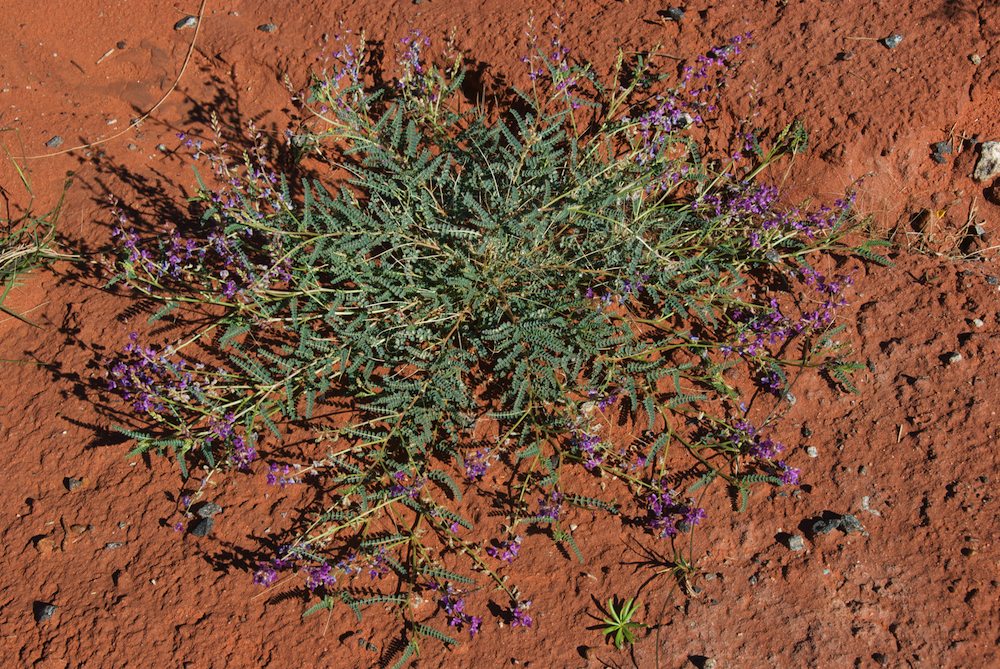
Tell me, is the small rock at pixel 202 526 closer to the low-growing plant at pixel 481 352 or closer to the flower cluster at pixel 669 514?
the low-growing plant at pixel 481 352

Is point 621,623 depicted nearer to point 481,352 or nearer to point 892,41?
point 481,352

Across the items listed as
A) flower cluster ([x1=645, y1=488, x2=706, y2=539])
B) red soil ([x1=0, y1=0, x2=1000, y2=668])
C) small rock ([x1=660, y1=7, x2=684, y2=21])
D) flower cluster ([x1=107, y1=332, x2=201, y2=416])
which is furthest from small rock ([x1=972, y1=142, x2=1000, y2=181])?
flower cluster ([x1=107, y1=332, x2=201, y2=416])

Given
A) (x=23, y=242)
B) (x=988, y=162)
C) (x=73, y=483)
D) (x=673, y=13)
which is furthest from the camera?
(x=673, y=13)

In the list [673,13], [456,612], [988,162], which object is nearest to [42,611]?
[456,612]

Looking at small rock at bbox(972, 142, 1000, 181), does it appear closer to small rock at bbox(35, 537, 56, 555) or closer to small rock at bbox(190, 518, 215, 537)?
small rock at bbox(190, 518, 215, 537)

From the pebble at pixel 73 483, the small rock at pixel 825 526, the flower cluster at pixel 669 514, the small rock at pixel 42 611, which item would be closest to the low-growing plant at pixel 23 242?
the pebble at pixel 73 483

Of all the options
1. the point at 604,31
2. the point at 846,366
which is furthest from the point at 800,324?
the point at 604,31

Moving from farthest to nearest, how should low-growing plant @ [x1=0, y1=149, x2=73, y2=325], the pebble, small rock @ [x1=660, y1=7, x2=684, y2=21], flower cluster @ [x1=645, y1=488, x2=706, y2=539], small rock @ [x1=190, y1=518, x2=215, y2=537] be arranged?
small rock @ [x1=660, y1=7, x2=684, y2=21], low-growing plant @ [x1=0, y1=149, x2=73, y2=325], the pebble, small rock @ [x1=190, y1=518, x2=215, y2=537], flower cluster @ [x1=645, y1=488, x2=706, y2=539]

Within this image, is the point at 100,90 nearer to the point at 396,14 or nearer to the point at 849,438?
the point at 396,14
